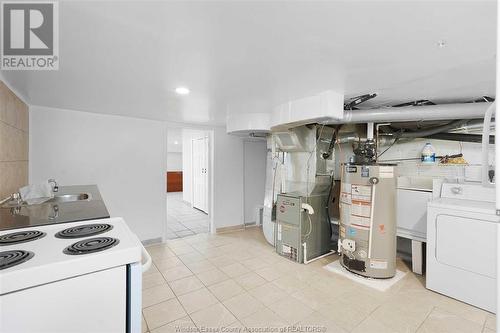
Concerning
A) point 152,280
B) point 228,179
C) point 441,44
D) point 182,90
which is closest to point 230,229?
point 228,179

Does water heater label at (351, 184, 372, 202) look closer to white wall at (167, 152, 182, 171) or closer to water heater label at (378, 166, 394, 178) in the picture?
water heater label at (378, 166, 394, 178)

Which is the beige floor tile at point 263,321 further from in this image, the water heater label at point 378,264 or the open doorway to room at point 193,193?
the open doorway to room at point 193,193

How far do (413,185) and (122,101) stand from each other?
158 inches

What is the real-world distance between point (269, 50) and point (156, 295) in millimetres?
2499

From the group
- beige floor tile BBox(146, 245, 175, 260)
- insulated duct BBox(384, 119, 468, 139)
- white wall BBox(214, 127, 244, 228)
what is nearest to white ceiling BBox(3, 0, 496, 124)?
insulated duct BBox(384, 119, 468, 139)

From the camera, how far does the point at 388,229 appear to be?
8.50 ft

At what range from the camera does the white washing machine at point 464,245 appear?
206cm

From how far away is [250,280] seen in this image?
8.64 feet

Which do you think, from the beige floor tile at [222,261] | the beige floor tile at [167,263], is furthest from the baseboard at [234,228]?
the beige floor tile at [167,263]

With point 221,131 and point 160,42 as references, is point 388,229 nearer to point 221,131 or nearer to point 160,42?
point 160,42

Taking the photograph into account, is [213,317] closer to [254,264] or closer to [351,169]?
[254,264]

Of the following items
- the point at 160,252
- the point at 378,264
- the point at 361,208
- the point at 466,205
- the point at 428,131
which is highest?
the point at 428,131

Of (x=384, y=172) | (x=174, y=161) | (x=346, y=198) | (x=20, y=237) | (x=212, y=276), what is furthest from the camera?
(x=174, y=161)

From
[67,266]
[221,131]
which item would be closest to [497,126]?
[67,266]
